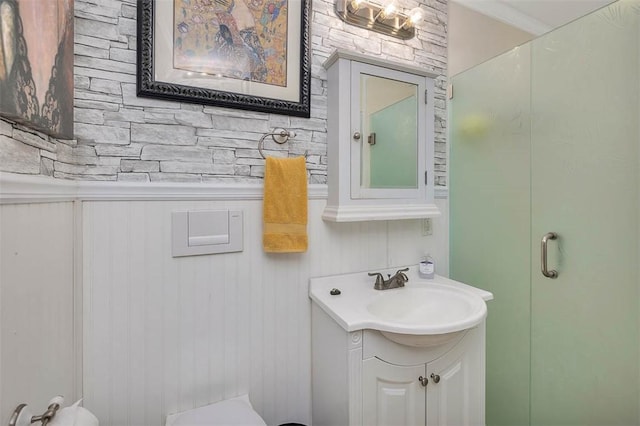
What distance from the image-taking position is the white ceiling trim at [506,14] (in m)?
1.72

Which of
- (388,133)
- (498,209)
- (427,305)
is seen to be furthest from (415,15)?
(427,305)

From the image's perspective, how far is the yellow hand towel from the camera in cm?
121

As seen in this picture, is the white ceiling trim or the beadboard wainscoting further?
the white ceiling trim

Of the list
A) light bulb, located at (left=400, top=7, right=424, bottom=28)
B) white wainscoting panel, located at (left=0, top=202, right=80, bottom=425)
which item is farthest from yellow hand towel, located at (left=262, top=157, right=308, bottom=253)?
light bulb, located at (left=400, top=7, right=424, bottom=28)

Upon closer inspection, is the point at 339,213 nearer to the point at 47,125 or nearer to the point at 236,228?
the point at 236,228

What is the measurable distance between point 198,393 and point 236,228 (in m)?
0.67

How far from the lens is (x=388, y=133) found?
4.51 ft

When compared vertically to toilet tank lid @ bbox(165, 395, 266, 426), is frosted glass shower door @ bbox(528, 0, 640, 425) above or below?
above

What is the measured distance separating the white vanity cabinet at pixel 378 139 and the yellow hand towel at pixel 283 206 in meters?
0.16

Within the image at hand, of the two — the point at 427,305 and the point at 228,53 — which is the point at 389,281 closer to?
the point at 427,305

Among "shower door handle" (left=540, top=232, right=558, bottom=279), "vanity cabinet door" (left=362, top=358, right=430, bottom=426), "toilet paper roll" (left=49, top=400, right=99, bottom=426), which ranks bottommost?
"vanity cabinet door" (left=362, top=358, right=430, bottom=426)

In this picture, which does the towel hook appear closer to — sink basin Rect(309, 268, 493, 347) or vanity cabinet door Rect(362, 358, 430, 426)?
sink basin Rect(309, 268, 493, 347)

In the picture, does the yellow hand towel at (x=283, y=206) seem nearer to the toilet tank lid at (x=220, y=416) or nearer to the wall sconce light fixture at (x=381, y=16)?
the toilet tank lid at (x=220, y=416)

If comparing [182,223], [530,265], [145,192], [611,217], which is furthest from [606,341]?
[145,192]
